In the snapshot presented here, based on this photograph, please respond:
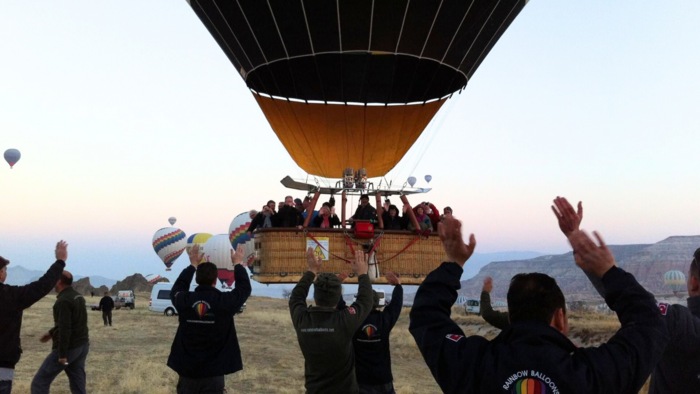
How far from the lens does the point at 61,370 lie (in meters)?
5.25

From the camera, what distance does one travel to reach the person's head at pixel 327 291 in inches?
136

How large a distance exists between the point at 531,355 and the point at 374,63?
7918mm

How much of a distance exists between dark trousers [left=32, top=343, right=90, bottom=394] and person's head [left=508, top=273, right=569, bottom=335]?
4.72 meters

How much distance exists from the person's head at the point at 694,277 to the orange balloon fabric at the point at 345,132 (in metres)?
7.43

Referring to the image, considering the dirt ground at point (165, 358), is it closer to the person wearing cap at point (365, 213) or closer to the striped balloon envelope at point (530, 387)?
the person wearing cap at point (365, 213)

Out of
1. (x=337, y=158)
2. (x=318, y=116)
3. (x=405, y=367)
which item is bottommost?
(x=405, y=367)

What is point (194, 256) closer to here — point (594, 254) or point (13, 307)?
point (13, 307)

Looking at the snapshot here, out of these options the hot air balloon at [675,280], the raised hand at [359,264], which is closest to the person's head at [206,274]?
the raised hand at [359,264]

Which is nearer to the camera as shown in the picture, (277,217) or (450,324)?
(450,324)

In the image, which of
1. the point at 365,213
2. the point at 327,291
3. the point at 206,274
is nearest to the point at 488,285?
the point at 327,291

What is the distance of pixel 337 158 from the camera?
33.4 ft

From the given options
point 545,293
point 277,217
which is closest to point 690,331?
point 545,293

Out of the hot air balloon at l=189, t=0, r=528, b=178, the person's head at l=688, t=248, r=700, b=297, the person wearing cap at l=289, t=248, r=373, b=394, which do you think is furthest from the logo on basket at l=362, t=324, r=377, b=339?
the hot air balloon at l=189, t=0, r=528, b=178

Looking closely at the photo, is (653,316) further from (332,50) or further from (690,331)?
(332,50)
